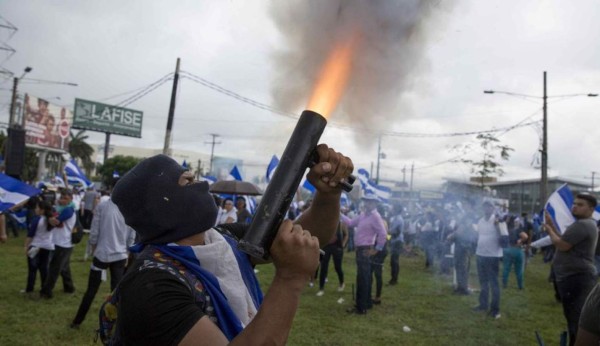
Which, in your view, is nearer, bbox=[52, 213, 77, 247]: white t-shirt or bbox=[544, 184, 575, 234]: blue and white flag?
bbox=[52, 213, 77, 247]: white t-shirt

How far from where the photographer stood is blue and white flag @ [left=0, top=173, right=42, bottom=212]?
25.1ft

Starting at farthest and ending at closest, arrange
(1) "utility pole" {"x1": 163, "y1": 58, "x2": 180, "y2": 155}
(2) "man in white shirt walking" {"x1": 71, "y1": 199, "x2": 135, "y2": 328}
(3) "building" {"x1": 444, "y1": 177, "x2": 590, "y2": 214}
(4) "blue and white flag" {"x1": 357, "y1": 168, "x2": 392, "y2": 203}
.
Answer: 1. (3) "building" {"x1": 444, "y1": 177, "x2": 590, "y2": 214}
2. (1) "utility pole" {"x1": 163, "y1": 58, "x2": 180, "y2": 155}
3. (4) "blue and white flag" {"x1": 357, "y1": 168, "x2": 392, "y2": 203}
4. (2) "man in white shirt walking" {"x1": 71, "y1": 199, "x2": 135, "y2": 328}

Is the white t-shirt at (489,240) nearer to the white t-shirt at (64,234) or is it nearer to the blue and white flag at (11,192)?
the white t-shirt at (64,234)

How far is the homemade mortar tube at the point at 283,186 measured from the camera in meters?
1.70

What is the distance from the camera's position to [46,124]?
4028cm

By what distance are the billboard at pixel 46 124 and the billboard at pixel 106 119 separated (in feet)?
15.1

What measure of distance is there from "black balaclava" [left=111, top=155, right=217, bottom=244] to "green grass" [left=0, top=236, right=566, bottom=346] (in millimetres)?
5340

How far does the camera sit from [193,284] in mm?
1672

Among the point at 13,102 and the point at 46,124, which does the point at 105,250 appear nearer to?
the point at 13,102

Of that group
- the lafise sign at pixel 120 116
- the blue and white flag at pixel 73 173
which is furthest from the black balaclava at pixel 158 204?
the lafise sign at pixel 120 116

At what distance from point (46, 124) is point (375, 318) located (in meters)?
40.9

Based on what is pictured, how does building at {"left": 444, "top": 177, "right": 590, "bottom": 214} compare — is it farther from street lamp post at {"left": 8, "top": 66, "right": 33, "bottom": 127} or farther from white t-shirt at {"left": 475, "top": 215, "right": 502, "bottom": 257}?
street lamp post at {"left": 8, "top": 66, "right": 33, "bottom": 127}

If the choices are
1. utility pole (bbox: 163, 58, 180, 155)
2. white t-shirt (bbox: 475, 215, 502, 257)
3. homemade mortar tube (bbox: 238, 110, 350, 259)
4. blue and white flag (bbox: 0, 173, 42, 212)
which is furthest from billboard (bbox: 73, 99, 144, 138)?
homemade mortar tube (bbox: 238, 110, 350, 259)

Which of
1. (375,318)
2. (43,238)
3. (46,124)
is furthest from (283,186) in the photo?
(46,124)
